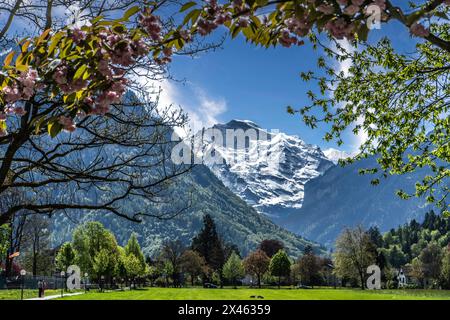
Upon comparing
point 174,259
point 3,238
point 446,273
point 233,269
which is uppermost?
point 3,238

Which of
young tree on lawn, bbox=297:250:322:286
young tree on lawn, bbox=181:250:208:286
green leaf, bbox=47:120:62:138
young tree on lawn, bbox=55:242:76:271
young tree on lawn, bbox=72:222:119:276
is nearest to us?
green leaf, bbox=47:120:62:138

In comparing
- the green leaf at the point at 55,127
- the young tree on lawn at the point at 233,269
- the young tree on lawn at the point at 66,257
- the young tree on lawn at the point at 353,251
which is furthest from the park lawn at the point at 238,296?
the young tree on lawn at the point at 233,269

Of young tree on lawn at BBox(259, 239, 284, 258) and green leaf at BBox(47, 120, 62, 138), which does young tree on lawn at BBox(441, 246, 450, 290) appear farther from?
green leaf at BBox(47, 120, 62, 138)

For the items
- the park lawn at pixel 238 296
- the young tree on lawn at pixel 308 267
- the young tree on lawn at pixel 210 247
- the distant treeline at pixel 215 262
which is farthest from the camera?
the young tree on lawn at pixel 210 247

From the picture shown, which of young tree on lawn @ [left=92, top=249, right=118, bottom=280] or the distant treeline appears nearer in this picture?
young tree on lawn @ [left=92, top=249, right=118, bottom=280]

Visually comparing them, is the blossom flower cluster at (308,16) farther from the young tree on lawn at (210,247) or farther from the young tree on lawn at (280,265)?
the young tree on lawn at (210,247)

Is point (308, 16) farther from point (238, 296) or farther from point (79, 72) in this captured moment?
point (238, 296)

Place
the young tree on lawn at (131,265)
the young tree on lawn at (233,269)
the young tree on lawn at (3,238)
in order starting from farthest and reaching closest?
the young tree on lawn at (233,269)
the young tree on lawn at (131,265)
the young tree on lawn at (3,238)

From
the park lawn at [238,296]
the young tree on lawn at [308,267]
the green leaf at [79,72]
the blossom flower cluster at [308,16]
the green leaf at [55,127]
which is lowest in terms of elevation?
the park lawn at [238,296]

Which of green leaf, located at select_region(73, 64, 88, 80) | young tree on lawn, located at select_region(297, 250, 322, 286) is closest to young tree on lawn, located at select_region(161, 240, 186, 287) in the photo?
young tree on lawn, located at select_region(297, 250, 322, 286)

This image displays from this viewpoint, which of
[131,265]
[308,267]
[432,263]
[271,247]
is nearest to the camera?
[131,265]

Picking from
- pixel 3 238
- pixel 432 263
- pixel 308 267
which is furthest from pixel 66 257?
pixel 432 263

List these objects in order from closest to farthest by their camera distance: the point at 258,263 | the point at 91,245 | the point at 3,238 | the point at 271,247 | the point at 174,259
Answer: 1. the point at 3,238
2. the point at 91,245
3. the point at 258,263
4. the point at 174,259
5. the point at 271,247
